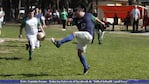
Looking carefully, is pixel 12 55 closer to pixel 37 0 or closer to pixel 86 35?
pixel 86 35

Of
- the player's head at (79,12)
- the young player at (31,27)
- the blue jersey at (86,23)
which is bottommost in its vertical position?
the young player at (31,27)

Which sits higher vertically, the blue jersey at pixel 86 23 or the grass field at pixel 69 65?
the blue jersey at pixel 86 23

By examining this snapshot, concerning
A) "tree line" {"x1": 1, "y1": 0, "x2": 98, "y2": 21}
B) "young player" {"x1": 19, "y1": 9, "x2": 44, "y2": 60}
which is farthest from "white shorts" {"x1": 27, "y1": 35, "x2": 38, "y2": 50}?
"tree line" {"x1": 1, "y1": 0, "x2": 98, "y2": 21}

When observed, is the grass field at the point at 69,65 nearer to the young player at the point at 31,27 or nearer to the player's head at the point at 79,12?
the young player at the point at 31,27

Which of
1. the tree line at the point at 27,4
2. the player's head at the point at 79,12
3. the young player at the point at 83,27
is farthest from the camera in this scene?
the tree line at the point at 27,4

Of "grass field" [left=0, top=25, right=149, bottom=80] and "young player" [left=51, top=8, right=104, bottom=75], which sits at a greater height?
"young player" [left=51, top=8, right=104, bottom=75]

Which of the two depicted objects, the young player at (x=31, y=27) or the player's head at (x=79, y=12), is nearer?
the player's head at (x=79, y=12)

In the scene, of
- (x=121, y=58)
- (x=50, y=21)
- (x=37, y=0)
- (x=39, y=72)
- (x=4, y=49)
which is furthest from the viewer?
(x=37, y=0)

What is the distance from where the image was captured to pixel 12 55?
17969 mm

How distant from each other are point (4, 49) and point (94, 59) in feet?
16.0

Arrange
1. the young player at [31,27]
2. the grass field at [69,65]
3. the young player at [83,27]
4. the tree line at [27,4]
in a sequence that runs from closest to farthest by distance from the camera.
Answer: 1. the young player at [83,27]
2. the grass field at [69,65]
3. the young player at [31,27]
4. the tree line at [27,4]

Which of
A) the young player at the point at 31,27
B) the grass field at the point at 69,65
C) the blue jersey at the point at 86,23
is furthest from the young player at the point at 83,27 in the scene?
the young player at the point at 31,27

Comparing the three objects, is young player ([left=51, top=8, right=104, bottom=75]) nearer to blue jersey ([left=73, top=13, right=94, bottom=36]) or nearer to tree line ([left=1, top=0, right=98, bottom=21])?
blue jersey ([left=73, top=13, right=94, bottom=36])

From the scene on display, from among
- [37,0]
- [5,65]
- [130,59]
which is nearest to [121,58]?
[130,59]
